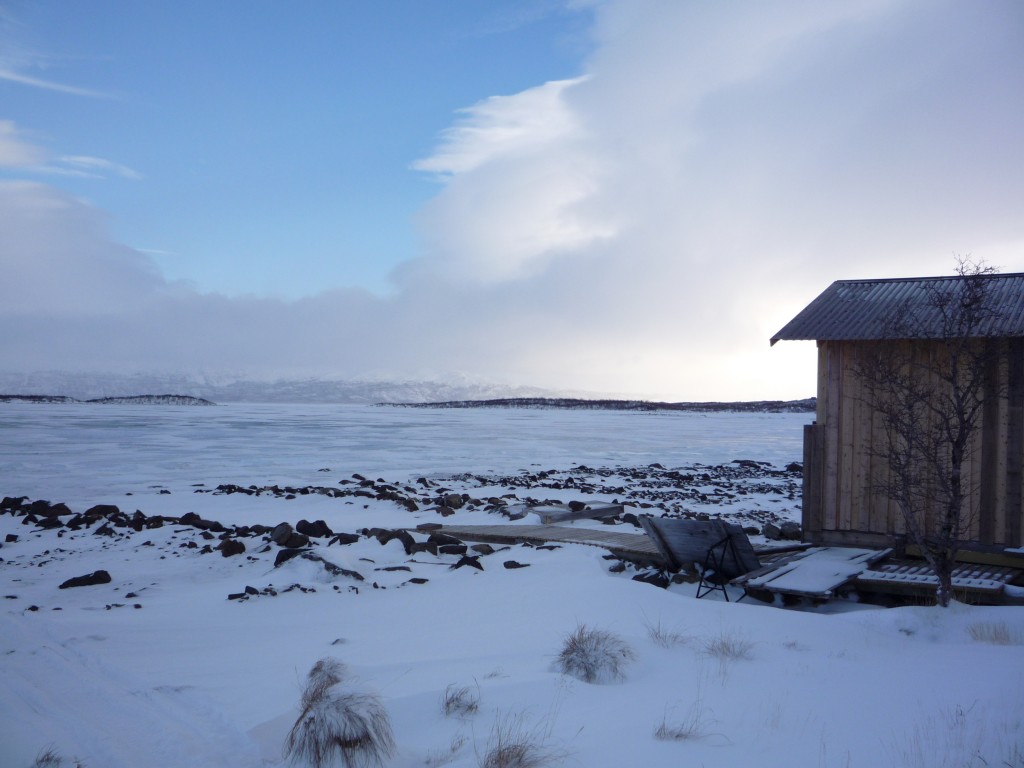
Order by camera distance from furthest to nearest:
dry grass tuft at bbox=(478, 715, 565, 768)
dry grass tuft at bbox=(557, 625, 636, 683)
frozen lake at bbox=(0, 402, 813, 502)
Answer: frozen lake at bbox=(0, 402, 813, 502), dry grass tuft at bbox=(557, 625, 636, 683), dry grass tuft at bbox=(478, 715, 565, 768)

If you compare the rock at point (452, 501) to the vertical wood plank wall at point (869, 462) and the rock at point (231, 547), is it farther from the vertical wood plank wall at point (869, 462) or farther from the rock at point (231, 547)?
the vertical wood plank wall at point (869, 462)

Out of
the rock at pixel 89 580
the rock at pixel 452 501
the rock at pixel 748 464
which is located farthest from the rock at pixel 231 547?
the rock at pixel 748 464

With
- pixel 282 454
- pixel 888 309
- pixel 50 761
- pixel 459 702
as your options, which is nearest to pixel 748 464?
pixel 282 454

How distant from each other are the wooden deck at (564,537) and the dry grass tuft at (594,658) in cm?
474

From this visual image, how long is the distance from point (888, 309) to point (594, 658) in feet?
25.5

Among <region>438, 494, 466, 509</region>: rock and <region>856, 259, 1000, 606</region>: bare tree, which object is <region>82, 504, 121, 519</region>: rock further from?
<region>856, 259, 1000, 606</region>: bare tree

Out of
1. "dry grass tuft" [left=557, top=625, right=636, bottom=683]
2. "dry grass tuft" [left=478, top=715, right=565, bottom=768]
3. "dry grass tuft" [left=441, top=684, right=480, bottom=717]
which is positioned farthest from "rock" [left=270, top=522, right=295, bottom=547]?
"dry grass tuft" [left=478, top=715, right=565, bottom=768]

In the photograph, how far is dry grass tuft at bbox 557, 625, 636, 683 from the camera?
5.78 metres

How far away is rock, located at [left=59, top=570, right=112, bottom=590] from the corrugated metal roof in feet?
31.4

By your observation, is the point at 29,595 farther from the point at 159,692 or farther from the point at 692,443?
the point at 692,443

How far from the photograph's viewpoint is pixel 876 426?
36.1 feet

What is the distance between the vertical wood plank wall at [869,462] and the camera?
1004 cm

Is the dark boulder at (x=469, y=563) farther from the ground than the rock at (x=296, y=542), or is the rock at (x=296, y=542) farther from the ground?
the rock at (x=296, y=542)

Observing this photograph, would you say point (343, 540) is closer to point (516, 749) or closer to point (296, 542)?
point (296, 542)
